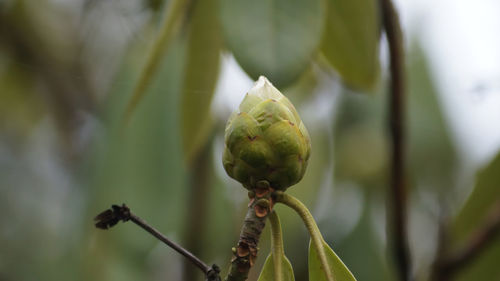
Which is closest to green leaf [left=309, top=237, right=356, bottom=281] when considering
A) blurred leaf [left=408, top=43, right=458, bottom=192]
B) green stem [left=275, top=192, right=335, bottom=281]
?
green stem [left=275, top=192, right=335, bottom=281]

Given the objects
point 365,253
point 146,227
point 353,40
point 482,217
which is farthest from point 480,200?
point 146,227

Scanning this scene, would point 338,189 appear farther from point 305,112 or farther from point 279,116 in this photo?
point 279,116

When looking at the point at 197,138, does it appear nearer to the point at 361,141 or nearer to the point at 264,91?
the point at 264,91

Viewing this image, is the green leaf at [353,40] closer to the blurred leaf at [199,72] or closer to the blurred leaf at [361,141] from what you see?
the blurred leaf at [199,72]

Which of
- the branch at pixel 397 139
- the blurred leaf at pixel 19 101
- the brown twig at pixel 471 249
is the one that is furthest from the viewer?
the blurred leaf at pixel 19 101

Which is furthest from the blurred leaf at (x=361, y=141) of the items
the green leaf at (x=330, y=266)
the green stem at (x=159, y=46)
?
the green leaf at (x=330, y=266)
